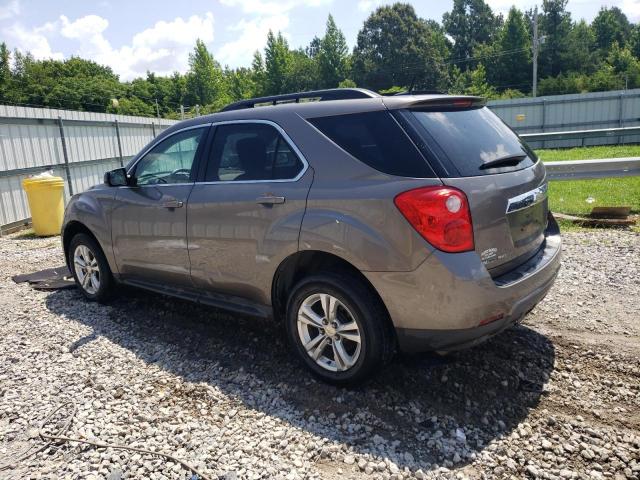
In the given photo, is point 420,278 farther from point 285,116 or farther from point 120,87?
point 120,87

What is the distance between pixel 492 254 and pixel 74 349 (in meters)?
3.48

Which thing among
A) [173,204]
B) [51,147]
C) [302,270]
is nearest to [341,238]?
[302,270]

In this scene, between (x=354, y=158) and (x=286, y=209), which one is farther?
(x=286, y=209)

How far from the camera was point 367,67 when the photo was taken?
74.1 m

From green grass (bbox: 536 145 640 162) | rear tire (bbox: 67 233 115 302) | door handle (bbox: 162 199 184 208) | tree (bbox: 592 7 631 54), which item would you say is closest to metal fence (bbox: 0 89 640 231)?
green grass (bbox: 536 145 640 162)

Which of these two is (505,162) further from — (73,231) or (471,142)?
(73,231)

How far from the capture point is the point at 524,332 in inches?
161

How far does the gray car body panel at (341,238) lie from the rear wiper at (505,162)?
8 cm

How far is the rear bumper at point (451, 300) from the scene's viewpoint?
2834 millimetres

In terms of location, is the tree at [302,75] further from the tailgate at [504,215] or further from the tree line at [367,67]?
the tailgate at [504,215]

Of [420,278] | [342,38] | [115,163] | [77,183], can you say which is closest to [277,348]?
[420,278]

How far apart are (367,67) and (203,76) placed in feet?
77.9

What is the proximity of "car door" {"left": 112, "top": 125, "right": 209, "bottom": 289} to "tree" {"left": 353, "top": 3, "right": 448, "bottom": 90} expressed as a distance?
71.7 m

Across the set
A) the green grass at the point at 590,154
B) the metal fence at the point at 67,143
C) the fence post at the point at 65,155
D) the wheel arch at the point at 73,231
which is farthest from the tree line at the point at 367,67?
the wheel arch at the point at 73,231
